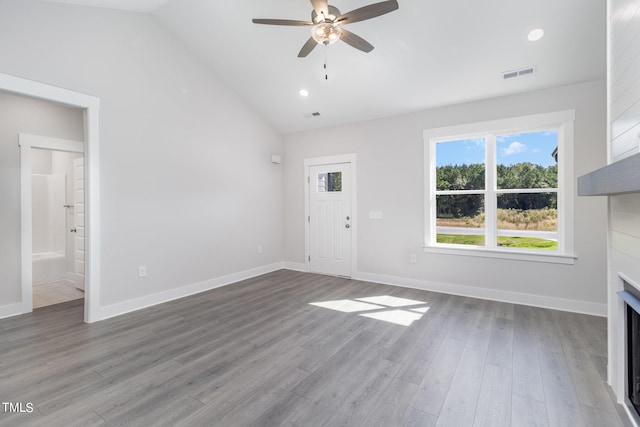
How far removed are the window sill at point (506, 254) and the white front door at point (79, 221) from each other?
553 centimetres

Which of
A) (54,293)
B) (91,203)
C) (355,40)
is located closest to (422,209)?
(355,40)

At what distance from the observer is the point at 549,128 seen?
3.66 metres

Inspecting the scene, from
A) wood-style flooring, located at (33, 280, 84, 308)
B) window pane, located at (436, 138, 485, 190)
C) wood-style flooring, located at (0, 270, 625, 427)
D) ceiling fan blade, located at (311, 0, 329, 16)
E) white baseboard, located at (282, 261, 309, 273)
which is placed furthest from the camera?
white baseboard, located at (282, 261, 309, 273)

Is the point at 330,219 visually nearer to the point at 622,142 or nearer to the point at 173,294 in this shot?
the point at 173,294

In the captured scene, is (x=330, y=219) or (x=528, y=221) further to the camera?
(x=330, y=219)

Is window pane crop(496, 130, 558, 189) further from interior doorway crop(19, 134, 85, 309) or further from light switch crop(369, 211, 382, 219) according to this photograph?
interior doorway crop(19, 134, 85, 309)

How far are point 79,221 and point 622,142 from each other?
6516 mm

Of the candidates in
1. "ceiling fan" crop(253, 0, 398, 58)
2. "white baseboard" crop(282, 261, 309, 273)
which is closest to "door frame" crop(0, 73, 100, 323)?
"ceiling fan" crop(253, 0, 398, 58)

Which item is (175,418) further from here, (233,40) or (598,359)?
(233,40)

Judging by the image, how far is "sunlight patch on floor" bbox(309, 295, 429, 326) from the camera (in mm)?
3340

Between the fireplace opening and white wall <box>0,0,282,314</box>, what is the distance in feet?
15.1

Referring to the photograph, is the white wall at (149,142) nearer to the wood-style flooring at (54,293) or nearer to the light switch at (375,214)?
the wood-style flooring at (54,293)

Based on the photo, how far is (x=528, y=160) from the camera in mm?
3809

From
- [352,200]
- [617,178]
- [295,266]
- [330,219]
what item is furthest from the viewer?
[295,266]
